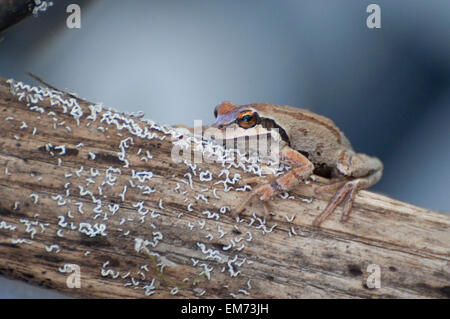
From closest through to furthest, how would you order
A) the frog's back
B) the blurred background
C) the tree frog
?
the tree frog → the frog's back → the blurred background

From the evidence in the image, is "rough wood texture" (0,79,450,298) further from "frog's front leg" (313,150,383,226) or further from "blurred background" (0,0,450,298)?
"blurred background" (0,0,450,298)

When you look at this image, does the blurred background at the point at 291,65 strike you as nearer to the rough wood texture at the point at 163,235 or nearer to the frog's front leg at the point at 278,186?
the rough wood texture at the point at 163,235

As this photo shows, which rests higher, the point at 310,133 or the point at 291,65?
the point at 291,65

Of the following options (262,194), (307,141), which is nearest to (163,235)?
(262,194)

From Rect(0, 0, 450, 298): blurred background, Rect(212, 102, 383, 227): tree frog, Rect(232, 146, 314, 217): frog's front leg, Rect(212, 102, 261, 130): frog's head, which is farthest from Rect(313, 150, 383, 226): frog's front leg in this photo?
Rect(0, 0, 450, 298): blurred background

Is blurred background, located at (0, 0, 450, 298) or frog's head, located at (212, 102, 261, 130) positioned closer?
frog's head, located at (212, 102, 261, 130)

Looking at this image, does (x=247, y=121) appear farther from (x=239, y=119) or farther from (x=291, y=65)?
(x=291, y=65)
